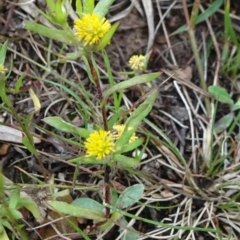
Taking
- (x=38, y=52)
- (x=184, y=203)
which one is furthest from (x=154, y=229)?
(x=38, y=52)

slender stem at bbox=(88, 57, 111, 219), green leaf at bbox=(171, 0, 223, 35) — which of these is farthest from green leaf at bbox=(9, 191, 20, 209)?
green leaf at bbox=(171, 0, 223, 35)

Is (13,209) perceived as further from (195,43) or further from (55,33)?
(195,43)

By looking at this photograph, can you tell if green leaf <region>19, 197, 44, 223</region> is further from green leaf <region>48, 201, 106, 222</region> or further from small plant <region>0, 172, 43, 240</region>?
green leaf <region>48, 201, 106, 222</region>

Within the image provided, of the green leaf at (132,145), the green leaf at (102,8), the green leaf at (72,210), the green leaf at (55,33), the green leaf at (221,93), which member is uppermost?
the green leaf at (102,8)

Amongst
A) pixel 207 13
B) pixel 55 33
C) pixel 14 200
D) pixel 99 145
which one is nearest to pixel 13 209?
pixel 14 200

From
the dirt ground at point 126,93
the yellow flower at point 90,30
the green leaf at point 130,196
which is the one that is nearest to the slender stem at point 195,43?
the dirt ground at point 126,93

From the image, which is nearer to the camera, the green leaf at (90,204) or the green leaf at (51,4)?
the green leaf at (51,4)

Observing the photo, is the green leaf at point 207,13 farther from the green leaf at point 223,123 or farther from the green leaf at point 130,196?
the green leaf at point 130,196
